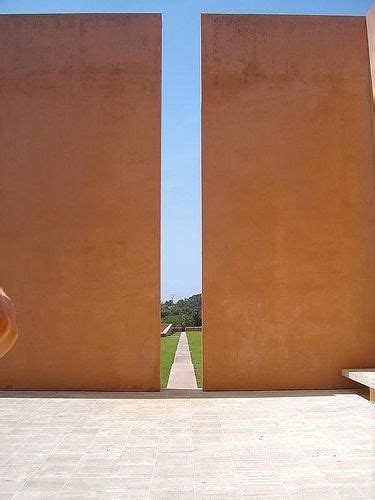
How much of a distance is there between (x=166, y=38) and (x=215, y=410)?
582cm

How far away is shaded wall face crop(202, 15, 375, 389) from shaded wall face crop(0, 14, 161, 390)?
0.97 metres

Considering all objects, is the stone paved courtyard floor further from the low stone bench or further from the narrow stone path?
the narrow stone path

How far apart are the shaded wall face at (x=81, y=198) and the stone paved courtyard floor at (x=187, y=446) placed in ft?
2.16

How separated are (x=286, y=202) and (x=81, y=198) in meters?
3.20

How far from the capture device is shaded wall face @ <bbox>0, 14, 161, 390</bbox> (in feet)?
24.7

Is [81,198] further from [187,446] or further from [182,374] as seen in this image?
[187,446]

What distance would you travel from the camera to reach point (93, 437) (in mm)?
5039

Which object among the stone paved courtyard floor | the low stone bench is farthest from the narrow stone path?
the low stone bench

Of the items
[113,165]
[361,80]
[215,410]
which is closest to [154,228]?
[113,165]

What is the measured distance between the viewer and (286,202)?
7.83 m

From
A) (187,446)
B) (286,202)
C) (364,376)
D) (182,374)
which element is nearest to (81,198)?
(286,202)

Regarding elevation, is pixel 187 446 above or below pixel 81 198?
below

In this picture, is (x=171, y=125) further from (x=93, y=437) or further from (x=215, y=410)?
(x=93, y=437)

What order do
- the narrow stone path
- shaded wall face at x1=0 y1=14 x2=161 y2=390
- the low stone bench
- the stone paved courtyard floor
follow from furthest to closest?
the narrow stone path, shaded wall face at x1=0 y1=14 x2=161 y2=390, the low stone bench, the stone paved courtyard floor
